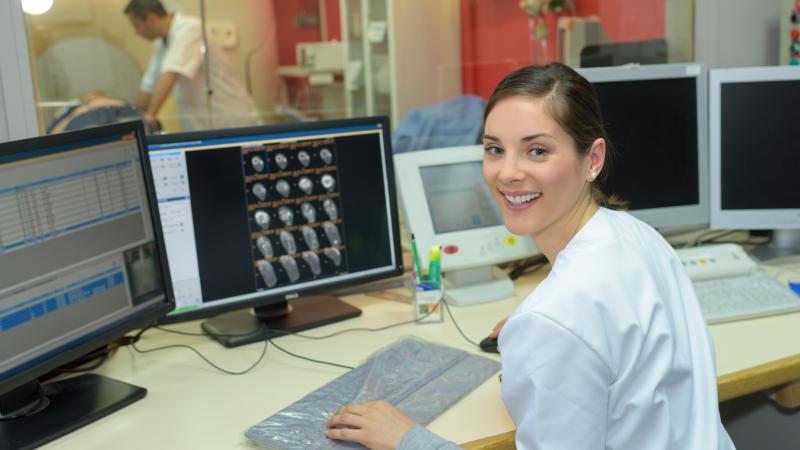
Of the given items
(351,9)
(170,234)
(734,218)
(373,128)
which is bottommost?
(734,218)

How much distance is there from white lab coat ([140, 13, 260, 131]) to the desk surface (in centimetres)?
177

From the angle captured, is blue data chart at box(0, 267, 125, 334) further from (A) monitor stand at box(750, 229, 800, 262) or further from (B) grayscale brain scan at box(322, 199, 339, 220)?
(A) monitor stand at box(750, 229, 800, 262)

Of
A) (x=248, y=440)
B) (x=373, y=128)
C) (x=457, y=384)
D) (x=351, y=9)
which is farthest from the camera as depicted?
(x=351, y=9)

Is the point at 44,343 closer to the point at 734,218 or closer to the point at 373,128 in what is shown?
the point at 373,128

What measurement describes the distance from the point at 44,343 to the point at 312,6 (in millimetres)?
3410

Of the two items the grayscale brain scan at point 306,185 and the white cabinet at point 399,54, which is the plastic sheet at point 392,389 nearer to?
the grayscale brain scan at point 306,185

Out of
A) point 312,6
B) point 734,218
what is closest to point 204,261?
point 734,218

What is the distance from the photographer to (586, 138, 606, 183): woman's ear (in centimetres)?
111

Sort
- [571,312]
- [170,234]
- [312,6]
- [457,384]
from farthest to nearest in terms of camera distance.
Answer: [312,6] < [170,234] < [457,384] < [571,312]

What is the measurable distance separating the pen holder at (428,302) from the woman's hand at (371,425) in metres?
0.45

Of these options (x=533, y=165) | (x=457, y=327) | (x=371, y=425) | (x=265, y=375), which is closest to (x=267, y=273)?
(x=265, y=375)

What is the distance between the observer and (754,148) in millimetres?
1881

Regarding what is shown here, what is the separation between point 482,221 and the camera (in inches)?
70.5

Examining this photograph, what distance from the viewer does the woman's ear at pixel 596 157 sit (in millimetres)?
1112
